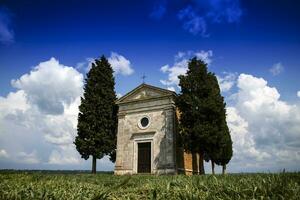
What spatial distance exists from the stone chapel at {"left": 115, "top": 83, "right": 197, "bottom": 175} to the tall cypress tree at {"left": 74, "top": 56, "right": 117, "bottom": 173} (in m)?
1.09

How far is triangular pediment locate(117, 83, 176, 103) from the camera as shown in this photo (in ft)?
81.0

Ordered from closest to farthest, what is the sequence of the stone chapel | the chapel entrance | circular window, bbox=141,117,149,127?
the stone chapel
the chapel entrance
circular window, bbox=141,117,149,127

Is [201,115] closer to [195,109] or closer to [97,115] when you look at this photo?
[195,109]

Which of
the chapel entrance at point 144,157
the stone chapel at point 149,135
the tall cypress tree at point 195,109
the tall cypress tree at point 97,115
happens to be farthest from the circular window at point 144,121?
the tall cypress tree at point 195,109

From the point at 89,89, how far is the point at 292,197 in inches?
985

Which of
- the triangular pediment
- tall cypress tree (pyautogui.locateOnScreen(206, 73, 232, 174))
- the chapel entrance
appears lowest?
the chapel entrance

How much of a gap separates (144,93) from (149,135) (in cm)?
418

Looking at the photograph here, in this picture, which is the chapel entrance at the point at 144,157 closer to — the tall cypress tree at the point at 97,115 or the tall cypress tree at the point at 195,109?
the tall cypress tree at the point at 97,115

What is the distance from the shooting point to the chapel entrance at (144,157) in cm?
2382

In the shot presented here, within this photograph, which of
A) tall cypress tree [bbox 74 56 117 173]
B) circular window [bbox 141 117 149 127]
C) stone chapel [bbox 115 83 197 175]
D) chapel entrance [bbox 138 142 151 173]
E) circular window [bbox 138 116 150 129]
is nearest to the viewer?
stone chapel [bbox 115 83 197 175]

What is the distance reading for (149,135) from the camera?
24328mm

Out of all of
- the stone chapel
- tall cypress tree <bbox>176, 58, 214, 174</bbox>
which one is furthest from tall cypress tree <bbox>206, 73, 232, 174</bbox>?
the stone chapel

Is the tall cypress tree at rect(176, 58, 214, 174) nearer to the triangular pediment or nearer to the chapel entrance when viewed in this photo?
the triangular pediment

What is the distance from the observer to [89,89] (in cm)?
2720
